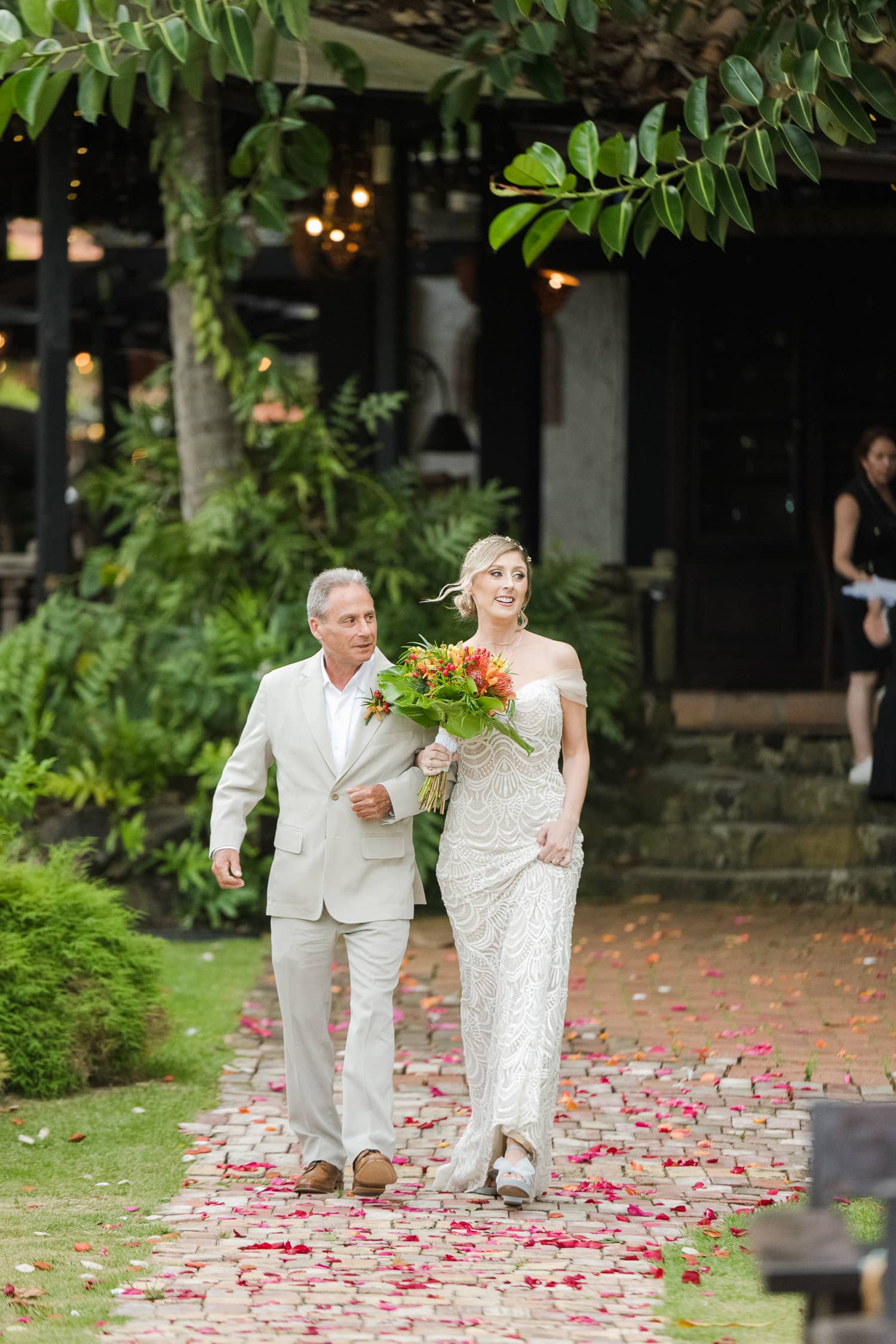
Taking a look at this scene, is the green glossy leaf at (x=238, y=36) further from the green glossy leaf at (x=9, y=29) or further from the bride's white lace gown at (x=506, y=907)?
the bride's white lace gown at (x=506, y=907)

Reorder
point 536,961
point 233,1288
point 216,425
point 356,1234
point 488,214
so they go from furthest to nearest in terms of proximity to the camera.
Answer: point 488,214
point 216,425
point 536,961
point 356,1234
point 233,1288

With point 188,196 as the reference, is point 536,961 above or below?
below

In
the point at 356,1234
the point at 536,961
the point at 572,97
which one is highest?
the point at 572,97

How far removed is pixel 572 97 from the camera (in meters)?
9.41

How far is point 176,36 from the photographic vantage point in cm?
671

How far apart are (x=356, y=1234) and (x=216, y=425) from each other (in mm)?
6227

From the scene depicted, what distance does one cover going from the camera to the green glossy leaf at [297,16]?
6957 mm

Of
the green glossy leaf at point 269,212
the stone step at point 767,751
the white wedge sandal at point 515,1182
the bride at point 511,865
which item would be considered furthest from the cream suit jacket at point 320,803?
the stone step at point 767,751

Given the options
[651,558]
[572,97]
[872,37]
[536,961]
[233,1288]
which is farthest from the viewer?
[651,558]

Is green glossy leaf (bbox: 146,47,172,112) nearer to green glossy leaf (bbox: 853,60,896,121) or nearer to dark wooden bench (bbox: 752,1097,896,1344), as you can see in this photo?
green glossy leaf (bbox: 853,60,896,121)

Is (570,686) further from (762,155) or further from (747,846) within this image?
(747,846)

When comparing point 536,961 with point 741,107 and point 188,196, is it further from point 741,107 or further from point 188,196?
point 188,196

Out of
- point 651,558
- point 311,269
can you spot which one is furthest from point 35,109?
point 651,558

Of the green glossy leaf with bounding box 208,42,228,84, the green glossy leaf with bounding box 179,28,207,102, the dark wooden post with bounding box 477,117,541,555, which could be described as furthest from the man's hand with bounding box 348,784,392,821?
the dark wooden post with bounding box 477,117,541,555
